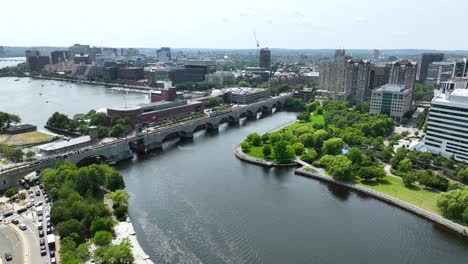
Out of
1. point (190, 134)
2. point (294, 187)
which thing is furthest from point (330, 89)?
point (294, 187)

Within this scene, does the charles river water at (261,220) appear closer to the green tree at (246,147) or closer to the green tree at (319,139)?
the green tree at (246,147)

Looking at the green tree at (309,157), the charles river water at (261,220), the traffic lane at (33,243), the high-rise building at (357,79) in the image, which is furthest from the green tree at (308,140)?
the high-rise building at (357,79)

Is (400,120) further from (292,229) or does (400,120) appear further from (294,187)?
(292,229)

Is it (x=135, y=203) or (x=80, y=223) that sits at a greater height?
(x=80, y=223)

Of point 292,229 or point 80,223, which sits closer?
point 80,223

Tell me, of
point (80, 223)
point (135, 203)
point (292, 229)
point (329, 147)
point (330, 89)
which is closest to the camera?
point (80, 223)

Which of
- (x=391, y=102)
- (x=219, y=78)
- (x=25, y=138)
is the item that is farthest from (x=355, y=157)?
(x=219, y=78)

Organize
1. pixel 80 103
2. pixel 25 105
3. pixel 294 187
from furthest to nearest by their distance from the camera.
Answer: pixel 80 103, pixel 25 105, pixel 294 187

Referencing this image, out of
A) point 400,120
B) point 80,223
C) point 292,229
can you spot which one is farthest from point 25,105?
point 400,120
